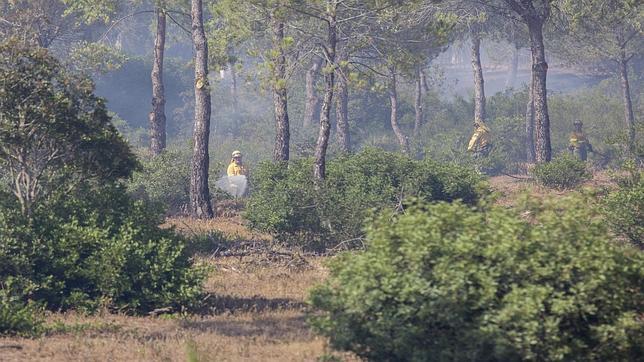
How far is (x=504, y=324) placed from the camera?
25.5 feet

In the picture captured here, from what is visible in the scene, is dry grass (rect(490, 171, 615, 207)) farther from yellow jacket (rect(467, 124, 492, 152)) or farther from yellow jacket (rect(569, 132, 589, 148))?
yellow jacket (rect(569, 132, 589, 148))

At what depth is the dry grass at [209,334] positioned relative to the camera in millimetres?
9727

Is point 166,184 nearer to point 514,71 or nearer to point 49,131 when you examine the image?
point 49,131

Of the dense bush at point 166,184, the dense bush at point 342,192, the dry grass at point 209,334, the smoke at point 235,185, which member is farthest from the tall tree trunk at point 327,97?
the smoke at point 235,185

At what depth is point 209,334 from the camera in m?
10.8

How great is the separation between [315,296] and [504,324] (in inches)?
76.9

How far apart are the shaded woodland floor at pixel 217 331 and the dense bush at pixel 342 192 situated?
2152 millimetres

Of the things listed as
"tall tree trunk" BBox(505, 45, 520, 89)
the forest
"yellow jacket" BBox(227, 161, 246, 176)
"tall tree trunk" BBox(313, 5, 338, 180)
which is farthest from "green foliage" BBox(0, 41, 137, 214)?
"tall tree trunk" BBox(505, 45, 520, 89)

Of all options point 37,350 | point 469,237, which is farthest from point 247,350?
point 469,237

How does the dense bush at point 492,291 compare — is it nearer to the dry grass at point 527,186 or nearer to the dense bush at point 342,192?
the dense bush at point 342,192

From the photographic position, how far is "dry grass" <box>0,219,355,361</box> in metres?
9.73

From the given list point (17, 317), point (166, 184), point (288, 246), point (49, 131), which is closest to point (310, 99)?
point (166, 184)

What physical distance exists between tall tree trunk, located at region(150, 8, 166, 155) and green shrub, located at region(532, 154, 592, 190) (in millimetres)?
11163

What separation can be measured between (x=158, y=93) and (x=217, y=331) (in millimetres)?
17636
